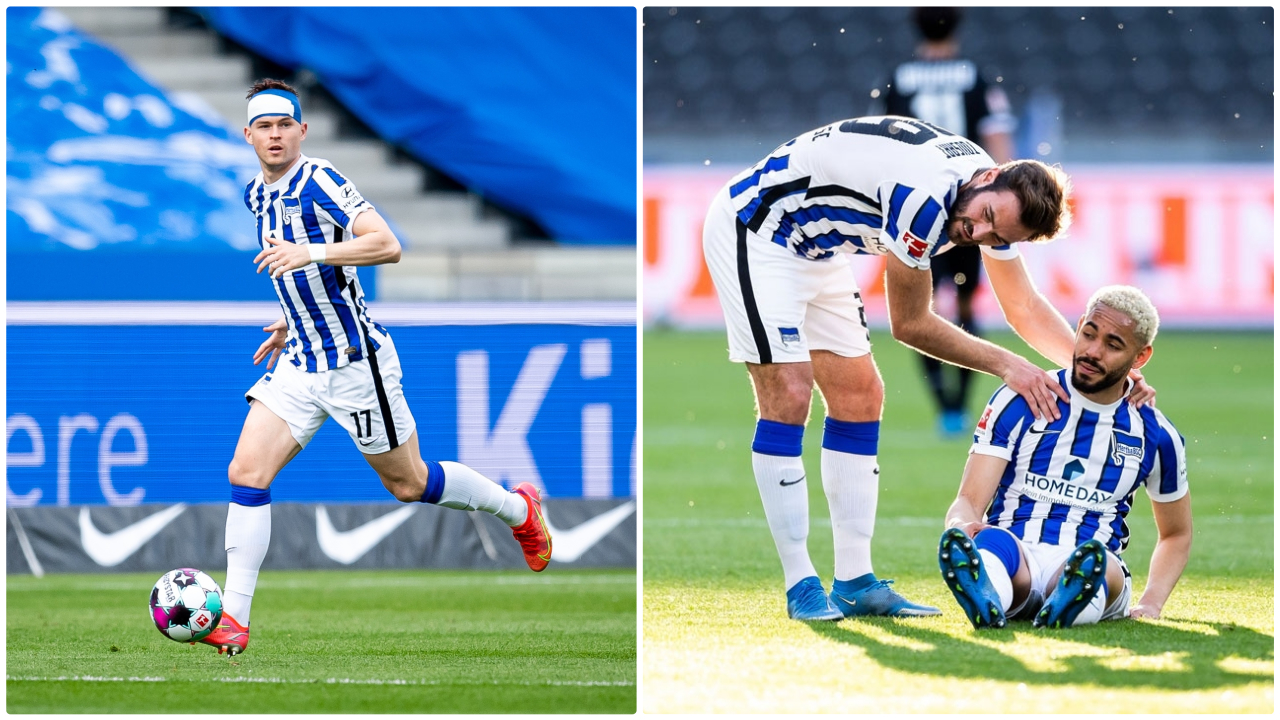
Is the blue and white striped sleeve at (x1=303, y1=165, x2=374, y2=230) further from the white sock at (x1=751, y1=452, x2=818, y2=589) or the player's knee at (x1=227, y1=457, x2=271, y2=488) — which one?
the white sock at (x1=751, y1=452, x2=818, y2=589)

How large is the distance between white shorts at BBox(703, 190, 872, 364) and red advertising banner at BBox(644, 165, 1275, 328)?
32.6ft

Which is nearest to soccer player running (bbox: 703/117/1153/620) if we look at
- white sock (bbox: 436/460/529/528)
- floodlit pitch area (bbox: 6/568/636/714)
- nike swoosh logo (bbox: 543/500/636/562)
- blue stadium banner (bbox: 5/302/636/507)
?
floodlit pitch area (bbox: 6/568/636/714)

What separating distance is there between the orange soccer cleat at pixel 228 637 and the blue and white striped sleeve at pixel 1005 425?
1604 millimetres

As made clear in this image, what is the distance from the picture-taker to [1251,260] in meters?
13.4

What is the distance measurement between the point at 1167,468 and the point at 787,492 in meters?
0.82

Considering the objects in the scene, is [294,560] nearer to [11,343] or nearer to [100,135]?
[11,343]

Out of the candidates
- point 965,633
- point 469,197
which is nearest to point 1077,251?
point 469,197

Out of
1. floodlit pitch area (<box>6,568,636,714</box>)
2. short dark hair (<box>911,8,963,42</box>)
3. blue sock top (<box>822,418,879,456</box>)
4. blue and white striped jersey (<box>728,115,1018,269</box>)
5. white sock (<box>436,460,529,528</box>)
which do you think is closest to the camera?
floodlit pitch area (<box>6,568,636,714</box>)

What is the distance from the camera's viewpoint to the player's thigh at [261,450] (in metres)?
3.30

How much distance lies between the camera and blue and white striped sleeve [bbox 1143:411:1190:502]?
3277 mm

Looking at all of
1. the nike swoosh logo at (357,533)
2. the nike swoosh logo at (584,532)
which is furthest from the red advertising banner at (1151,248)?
the nike swoosh logo at (357,533)

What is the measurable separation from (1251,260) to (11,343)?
11.2 m

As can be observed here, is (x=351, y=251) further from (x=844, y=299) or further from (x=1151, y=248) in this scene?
(x=1151, y=248)

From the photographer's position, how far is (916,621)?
10.8ft
